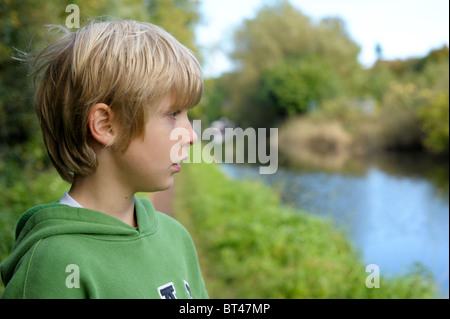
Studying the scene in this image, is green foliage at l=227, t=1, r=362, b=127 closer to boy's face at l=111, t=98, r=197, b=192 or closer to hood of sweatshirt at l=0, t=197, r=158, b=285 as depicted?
boy's face at l=111, t=98, r=197, b=192

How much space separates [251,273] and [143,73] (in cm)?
326

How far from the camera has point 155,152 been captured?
43.5 inches

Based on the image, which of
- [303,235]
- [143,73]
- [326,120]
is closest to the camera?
[143,73]

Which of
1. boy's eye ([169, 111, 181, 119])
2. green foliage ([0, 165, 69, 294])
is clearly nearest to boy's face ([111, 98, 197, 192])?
boy's eye ([169, 111, 181, 119])

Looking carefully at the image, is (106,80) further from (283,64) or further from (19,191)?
(283,64)

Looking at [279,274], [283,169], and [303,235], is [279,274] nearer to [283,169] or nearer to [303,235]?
[303,235]

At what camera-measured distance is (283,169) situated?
37.6 feet

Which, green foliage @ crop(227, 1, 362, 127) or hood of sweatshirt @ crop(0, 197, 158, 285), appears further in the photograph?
green foliage @ crop(227, 1, 362, 127)

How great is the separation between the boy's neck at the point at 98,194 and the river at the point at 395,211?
6.21ft

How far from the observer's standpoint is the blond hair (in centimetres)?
104

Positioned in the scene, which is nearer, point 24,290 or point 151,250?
point 24,290

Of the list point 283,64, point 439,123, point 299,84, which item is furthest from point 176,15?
point 439,123
